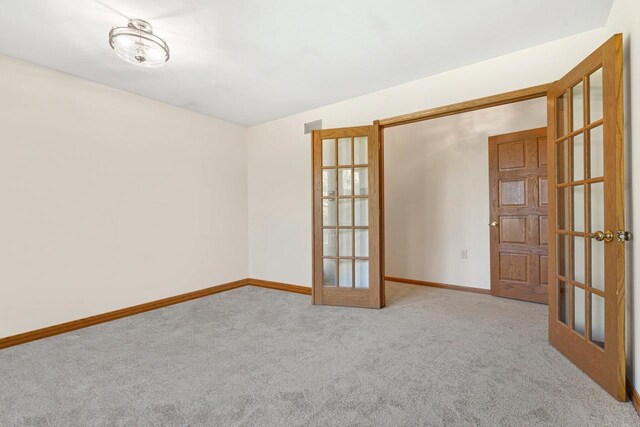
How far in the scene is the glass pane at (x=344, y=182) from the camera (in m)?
3.67

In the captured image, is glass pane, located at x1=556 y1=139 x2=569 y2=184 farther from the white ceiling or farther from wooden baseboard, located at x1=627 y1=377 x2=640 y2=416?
wooden baseboard, located at x1=627 y1=377 x2=640 y2=416

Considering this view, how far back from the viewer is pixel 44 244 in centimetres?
280

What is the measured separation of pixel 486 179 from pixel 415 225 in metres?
1.17

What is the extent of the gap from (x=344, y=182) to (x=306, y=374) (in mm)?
2220

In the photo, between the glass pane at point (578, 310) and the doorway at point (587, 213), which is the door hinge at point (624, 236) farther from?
the glass pane at point (578, 310)

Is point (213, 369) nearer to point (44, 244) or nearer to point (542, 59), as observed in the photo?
point (44, 244)

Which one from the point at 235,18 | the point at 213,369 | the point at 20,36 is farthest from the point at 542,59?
the point at 20,36

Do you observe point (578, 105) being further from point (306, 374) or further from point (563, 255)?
point (306, 374)

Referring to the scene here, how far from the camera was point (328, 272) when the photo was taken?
3719 mm

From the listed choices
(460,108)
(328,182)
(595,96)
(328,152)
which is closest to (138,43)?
(328,152)

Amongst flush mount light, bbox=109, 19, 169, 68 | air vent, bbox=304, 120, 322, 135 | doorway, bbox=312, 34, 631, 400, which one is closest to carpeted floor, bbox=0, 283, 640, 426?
doorway, bbox=312, 34, 631, 400

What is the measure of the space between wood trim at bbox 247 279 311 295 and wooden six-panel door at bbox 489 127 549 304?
2.46 m

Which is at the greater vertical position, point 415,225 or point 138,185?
point 138,185

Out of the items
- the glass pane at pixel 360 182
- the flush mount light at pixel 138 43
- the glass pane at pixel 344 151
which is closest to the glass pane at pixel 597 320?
the glass pane at pixel 360 182
